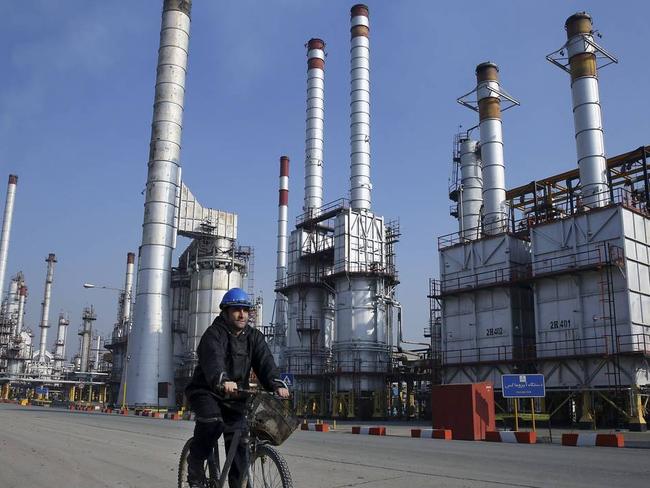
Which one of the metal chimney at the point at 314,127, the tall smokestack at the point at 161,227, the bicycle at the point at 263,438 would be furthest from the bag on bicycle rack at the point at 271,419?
the metal chimney at the point at 314,127

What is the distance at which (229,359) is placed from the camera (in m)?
4.95

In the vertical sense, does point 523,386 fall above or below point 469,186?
below

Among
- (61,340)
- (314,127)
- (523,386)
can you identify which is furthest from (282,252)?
(61,340)

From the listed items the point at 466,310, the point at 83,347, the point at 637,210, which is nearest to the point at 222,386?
the point at 637,210

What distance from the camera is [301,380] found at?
4588 centimetres

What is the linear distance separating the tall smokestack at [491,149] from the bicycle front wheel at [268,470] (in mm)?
34243

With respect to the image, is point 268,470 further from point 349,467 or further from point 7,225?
point 7,225

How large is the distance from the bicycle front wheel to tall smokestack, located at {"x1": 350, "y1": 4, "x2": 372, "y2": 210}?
41422mm

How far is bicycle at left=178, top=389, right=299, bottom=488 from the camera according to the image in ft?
14.7

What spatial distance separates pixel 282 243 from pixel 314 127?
11262 millimetres

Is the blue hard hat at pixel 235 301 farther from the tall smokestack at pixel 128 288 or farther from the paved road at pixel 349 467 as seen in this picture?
the tall smokestack at pixel 128 288

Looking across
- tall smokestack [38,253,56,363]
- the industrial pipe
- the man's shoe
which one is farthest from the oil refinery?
tall smokestack [38,253,56,363]

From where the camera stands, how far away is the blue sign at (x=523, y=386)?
1878 centimetres

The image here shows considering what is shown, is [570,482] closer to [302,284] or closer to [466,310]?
[466,310]
